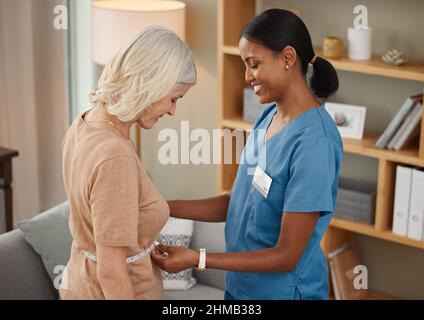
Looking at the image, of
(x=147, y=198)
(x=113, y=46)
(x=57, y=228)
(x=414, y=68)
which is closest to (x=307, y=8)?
(x=414, y=68)

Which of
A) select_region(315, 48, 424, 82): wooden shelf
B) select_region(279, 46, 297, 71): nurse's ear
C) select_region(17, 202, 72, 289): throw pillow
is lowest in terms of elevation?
select_region(17, 202, 72, 289): throw pillow

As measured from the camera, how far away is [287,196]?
193cm

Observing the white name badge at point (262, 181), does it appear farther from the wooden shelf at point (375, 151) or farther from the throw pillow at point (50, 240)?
the wooden shelf at point (375, 151)

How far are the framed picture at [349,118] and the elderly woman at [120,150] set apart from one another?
174cm

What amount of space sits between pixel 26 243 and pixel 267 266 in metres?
1.25

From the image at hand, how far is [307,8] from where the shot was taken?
3.57 metres

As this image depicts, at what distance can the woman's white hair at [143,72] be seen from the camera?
1.69m

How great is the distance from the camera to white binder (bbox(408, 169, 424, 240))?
10.6 feet

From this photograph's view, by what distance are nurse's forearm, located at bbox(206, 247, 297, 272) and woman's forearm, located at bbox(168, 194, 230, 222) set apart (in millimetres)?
287

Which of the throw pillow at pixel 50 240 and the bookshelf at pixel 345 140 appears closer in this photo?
the throw pillow at pixel 50 240

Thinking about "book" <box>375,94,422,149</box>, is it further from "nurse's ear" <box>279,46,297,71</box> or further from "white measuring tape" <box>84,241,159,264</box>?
"white measuring tape" <box>84,241,159,264</box>
